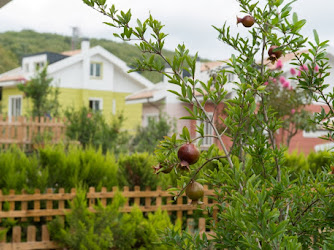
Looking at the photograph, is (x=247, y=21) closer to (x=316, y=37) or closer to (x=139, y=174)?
(x=316, y=37)

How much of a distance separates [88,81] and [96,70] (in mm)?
940

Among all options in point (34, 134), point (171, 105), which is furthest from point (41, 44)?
point (34, 134)

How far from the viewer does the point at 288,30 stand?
6.25 ft

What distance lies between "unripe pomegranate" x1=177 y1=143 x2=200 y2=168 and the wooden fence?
12.0 m

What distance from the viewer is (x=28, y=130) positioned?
13414mm

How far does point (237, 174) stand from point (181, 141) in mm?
230

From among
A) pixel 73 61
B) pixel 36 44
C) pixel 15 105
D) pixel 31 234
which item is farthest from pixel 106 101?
pixel 36 44

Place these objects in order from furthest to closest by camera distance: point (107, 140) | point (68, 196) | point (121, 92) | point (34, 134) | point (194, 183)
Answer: point (121, 92) < point (34, 134) < point (107, 140) < point (68, 196) < point (194, 183)

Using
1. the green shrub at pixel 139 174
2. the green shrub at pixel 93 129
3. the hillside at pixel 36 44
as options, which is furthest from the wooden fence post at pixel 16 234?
the hillside at pixel 36 44

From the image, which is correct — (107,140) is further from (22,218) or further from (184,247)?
(184,247)

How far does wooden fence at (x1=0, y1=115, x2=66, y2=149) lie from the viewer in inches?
521

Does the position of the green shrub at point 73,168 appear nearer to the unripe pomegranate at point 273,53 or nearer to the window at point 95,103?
the unripe pomegranate at point 273,53

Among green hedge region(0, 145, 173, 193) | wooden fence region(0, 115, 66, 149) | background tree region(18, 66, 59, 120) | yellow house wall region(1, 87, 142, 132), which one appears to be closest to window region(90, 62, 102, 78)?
yellow house wall region(1, 87, 142, 132)

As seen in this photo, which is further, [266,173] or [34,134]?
[34,134]
